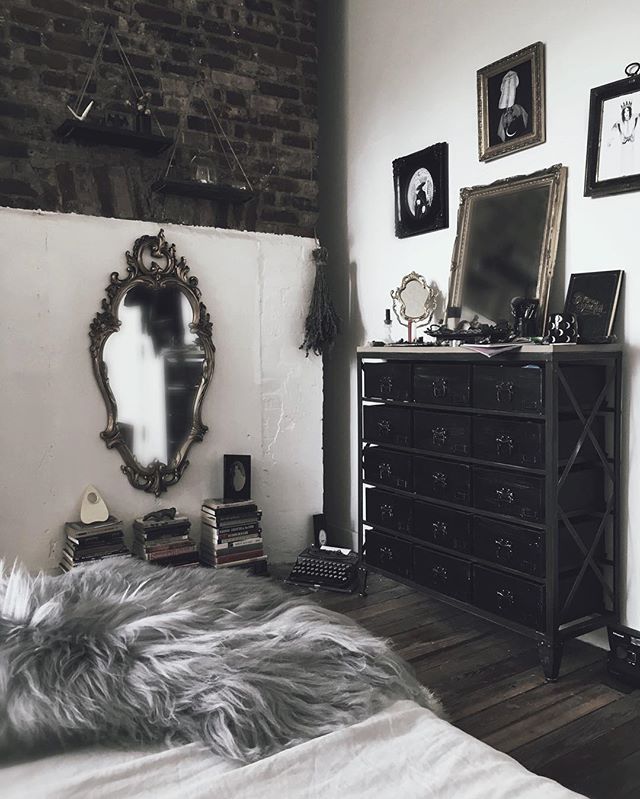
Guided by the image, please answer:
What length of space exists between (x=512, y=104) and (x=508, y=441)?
5.08 ft

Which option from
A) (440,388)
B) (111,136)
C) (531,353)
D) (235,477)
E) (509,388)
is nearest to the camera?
(531,353)

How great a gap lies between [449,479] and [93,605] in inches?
75.1

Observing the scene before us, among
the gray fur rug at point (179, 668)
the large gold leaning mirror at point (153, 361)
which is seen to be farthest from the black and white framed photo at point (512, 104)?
the gray fur rug at point (179, 668)

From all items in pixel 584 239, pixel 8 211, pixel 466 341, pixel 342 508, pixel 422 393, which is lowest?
pixel 342 508

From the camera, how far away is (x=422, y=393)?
10.4ft

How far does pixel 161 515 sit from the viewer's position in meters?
3.66

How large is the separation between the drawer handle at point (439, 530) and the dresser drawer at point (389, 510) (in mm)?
155

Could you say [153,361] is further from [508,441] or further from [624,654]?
[624,654]

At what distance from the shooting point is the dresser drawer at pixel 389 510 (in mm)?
3273

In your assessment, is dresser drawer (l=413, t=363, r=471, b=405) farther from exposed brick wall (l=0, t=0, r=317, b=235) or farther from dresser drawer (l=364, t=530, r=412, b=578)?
exposed brick wall (l=0, t=0, r=317, b=235)

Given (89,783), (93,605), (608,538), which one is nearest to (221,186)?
(608,538)

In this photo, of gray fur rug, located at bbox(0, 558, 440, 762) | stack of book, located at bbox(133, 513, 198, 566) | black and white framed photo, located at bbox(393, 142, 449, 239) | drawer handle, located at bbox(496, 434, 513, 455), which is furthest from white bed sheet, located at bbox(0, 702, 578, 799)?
black and white framed photo, located at bbox(393, 142, 449, 239)

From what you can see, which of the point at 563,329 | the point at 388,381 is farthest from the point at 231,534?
the point at 563,329

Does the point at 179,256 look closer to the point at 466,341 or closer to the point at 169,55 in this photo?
the point at 169,55
